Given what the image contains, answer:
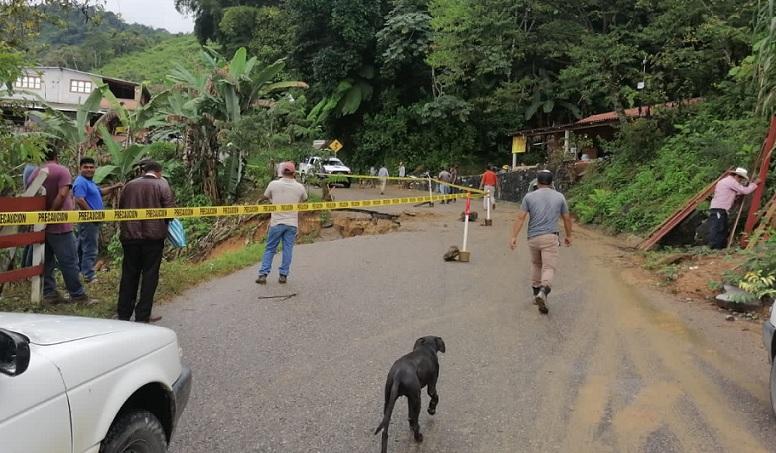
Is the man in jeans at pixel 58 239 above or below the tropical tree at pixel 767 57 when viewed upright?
below

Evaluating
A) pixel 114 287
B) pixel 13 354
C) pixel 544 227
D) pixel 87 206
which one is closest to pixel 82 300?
pixel 114 287

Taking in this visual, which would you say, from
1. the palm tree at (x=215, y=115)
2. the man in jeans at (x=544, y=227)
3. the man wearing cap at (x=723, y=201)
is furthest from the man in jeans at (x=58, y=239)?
the palm tree at (x=215, y=115)

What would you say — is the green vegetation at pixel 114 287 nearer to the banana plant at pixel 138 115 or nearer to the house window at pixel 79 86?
the banana plant at pixel 138 115

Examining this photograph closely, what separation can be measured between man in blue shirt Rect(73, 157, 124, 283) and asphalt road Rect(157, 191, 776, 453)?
1705mm

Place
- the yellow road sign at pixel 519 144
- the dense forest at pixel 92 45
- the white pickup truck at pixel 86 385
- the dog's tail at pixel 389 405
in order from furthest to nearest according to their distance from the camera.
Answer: the dense forest at pixel 92 45
the yellow road sign at pixel 519 144
the dog's tail at pixel 389 405
the white pickup truck at pixel 86 385

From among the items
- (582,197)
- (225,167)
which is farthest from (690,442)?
(582,197)

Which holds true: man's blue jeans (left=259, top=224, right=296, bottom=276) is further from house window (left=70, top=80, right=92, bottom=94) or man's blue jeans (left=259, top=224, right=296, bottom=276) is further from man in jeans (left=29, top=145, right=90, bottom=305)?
house window (left=70, top=80, right=92, bottom=94)

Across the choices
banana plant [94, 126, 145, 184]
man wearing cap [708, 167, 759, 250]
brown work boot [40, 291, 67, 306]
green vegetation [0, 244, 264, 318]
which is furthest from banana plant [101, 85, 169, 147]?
man wearing cap [708, 167, 759, 250]

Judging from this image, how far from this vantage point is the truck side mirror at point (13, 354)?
211 centimetres

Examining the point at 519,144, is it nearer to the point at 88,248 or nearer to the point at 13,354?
the point at 88,248

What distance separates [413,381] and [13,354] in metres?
2.18

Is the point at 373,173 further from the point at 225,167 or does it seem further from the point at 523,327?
the point at 523,327

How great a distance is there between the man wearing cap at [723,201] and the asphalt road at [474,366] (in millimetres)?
2278

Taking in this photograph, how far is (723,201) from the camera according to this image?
33.6 ft
